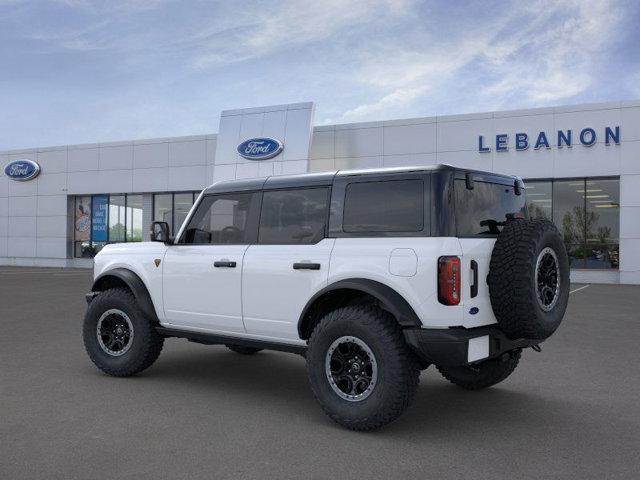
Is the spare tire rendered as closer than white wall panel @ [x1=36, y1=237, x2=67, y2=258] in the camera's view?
Yes

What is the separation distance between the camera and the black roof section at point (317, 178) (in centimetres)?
464

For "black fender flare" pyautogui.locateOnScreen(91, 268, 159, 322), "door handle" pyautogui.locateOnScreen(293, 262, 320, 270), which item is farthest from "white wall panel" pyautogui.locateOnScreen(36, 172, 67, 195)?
"door handle" pyautogui.locateOnScreen(293, 262, 320, 270)

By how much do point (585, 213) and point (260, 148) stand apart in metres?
12.6

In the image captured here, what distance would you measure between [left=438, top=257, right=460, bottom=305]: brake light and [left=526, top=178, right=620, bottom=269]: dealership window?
18851 mm

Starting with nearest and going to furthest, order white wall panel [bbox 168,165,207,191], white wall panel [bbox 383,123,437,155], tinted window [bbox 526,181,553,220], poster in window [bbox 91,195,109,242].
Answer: tinted window [bbox 526,181,553,220] < white wall panel [bbox 383,123,437,155] < white wall panel [bbox 168,165,207,191] < poster in window [bbox 91,195,109,242]

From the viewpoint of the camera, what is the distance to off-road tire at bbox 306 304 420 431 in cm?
433

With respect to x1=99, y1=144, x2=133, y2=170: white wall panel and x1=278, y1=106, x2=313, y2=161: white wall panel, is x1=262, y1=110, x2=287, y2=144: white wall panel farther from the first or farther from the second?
x1=99, y1=144, x2=133, y2=170: white wall panel

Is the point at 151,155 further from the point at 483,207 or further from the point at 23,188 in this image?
the point at 483,207

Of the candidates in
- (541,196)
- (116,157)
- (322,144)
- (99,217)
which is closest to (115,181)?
(116,157)

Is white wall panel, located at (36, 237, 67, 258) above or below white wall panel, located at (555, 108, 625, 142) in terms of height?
below

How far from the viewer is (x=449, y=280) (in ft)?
13.9

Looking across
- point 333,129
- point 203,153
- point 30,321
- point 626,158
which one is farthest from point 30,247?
point 626,158

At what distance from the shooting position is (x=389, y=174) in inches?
187

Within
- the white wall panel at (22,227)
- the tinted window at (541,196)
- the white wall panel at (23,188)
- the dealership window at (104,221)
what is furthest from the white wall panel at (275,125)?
the white wall panel at (22,227)
